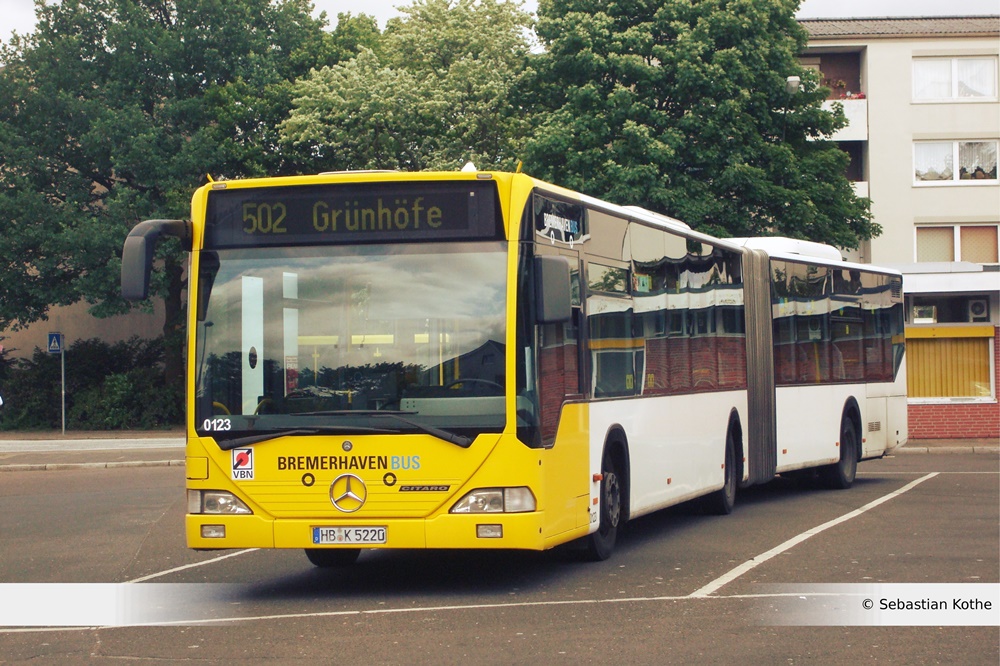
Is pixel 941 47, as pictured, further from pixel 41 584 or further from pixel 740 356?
pixel 41 584

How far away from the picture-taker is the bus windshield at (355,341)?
10.1m

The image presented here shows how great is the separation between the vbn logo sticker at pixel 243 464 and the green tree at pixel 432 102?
28615mm

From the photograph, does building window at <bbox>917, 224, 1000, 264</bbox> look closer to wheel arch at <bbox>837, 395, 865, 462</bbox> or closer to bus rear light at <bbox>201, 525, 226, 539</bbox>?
wheel arch at <bbox>837, 395, 865, 462</bbox>

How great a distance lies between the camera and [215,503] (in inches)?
410

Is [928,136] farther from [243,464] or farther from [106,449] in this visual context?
[243,464]

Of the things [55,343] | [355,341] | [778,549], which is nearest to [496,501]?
[355,341]

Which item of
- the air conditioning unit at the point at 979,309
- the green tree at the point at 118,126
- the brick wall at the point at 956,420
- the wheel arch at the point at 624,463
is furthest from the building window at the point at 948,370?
the wheel arch at the point at 624,463

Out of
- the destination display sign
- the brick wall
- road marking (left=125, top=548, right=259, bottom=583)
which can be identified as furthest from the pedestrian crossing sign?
the destination display sign

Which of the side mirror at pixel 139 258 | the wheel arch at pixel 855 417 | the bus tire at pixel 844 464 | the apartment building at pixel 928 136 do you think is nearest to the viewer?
the side mirror at pixel 139 258

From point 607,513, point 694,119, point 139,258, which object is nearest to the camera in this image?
point 139,258

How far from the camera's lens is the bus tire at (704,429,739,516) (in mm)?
16219

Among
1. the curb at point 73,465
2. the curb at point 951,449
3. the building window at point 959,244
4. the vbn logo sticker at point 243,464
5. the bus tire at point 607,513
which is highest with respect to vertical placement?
the building window at point 959,244

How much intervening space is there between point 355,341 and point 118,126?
113 ft

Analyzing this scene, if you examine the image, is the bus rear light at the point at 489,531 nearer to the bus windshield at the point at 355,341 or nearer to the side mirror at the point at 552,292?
the bus windshield at the point at 355,341
